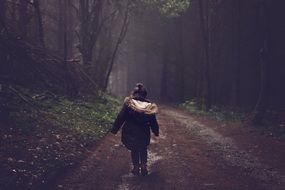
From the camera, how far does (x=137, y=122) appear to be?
10.4m

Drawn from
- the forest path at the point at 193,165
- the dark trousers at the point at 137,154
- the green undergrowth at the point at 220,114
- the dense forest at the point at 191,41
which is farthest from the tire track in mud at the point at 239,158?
the green undergrowth at the point at 220,114

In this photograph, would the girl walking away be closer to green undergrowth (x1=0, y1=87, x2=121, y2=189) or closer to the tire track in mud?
green undergrowth (x1=0, y1=87, x2=121, y2=189)

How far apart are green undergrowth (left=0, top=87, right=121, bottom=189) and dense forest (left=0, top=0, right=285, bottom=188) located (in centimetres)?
9

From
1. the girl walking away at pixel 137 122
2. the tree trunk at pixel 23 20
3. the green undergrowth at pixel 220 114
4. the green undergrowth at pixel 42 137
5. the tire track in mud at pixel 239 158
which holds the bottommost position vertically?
the green undergrowth at pixel 220 114

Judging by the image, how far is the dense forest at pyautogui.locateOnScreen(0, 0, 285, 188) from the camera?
1764cm

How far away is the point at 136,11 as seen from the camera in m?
30.0

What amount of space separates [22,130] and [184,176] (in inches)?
183

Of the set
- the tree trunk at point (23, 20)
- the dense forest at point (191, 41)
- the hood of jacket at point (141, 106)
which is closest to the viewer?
the hood of jacket at point (141, 106)

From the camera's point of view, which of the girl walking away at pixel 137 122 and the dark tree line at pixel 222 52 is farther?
the dark tree line at pixel 222 52

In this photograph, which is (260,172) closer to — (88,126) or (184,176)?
(184,176)

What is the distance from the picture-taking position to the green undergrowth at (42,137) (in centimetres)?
963

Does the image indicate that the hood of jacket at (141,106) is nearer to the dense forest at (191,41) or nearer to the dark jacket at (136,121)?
the dark jacket at (136,121)

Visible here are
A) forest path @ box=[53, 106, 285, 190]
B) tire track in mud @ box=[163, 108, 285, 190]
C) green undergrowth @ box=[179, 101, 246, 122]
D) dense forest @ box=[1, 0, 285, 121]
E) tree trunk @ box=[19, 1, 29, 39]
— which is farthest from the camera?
green undergrowth @ box=[179, 101, 246, 122]

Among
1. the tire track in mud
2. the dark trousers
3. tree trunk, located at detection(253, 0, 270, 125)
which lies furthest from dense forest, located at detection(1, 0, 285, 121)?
the dark trousers
